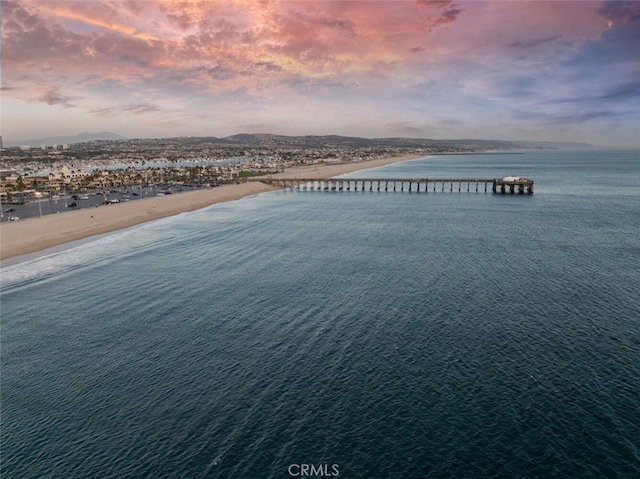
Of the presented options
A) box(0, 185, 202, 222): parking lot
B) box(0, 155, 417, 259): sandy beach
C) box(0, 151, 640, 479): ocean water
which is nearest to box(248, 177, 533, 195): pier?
box(0, 155, 417, 259): sandy beach

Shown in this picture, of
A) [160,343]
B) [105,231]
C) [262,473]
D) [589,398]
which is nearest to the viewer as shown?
[262,473]

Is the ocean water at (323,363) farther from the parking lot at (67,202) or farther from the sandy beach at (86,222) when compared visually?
the parking lot at (67,202)

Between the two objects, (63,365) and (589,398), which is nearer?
(589,398)

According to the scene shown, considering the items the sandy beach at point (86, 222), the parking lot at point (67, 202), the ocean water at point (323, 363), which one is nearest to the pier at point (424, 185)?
the sandy beach at point (86, 222)

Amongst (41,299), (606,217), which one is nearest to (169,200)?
(41,299)

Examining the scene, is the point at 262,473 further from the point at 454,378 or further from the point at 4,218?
the point at 4,218

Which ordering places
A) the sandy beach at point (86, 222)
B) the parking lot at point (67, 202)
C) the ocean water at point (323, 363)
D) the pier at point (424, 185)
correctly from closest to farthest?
the ocean water at point (323, 363), the sandy beach at point (86, 222), the parking lot at point (67, 202), the pier at point (424, 185)
